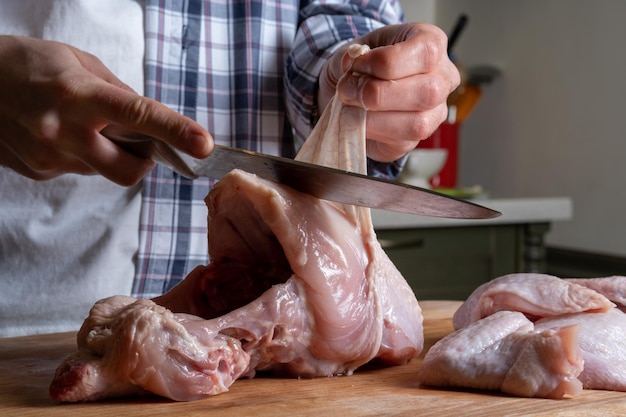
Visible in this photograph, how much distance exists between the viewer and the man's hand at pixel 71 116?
89 cm

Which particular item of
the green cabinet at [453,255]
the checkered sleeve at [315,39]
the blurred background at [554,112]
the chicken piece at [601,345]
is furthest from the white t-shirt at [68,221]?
the blurred background at [554,112]

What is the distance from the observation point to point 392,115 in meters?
1.19

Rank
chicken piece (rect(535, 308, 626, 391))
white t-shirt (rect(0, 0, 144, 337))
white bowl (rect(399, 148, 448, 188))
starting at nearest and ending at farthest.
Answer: chicken piece (rect(535, 308, 626, 391))
white t-shirt (rect(0, 0, 144, 337))
white bowl (rect(399, 148, 448, 188))

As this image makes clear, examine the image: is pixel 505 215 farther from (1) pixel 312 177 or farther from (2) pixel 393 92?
(1) pixel 312 177

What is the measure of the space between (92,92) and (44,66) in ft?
0.45

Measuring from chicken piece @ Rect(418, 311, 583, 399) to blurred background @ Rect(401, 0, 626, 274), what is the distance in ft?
6.99

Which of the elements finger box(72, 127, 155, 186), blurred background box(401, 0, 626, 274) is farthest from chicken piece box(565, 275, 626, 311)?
blurred background box(401, 0, 626, 274)

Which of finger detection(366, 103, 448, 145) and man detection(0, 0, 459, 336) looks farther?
man detection(0, 0, 459, 336)

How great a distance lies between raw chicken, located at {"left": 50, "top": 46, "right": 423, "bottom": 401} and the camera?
914 millimetres

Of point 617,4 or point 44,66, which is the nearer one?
point 44,66

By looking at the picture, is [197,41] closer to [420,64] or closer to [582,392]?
[420,64]

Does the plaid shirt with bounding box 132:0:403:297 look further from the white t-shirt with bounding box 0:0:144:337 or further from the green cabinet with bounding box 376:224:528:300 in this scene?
the green cabinet with bounding box 376:224:528:300

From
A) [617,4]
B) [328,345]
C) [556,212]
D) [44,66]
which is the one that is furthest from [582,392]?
[617,4]

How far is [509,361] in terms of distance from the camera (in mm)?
971
